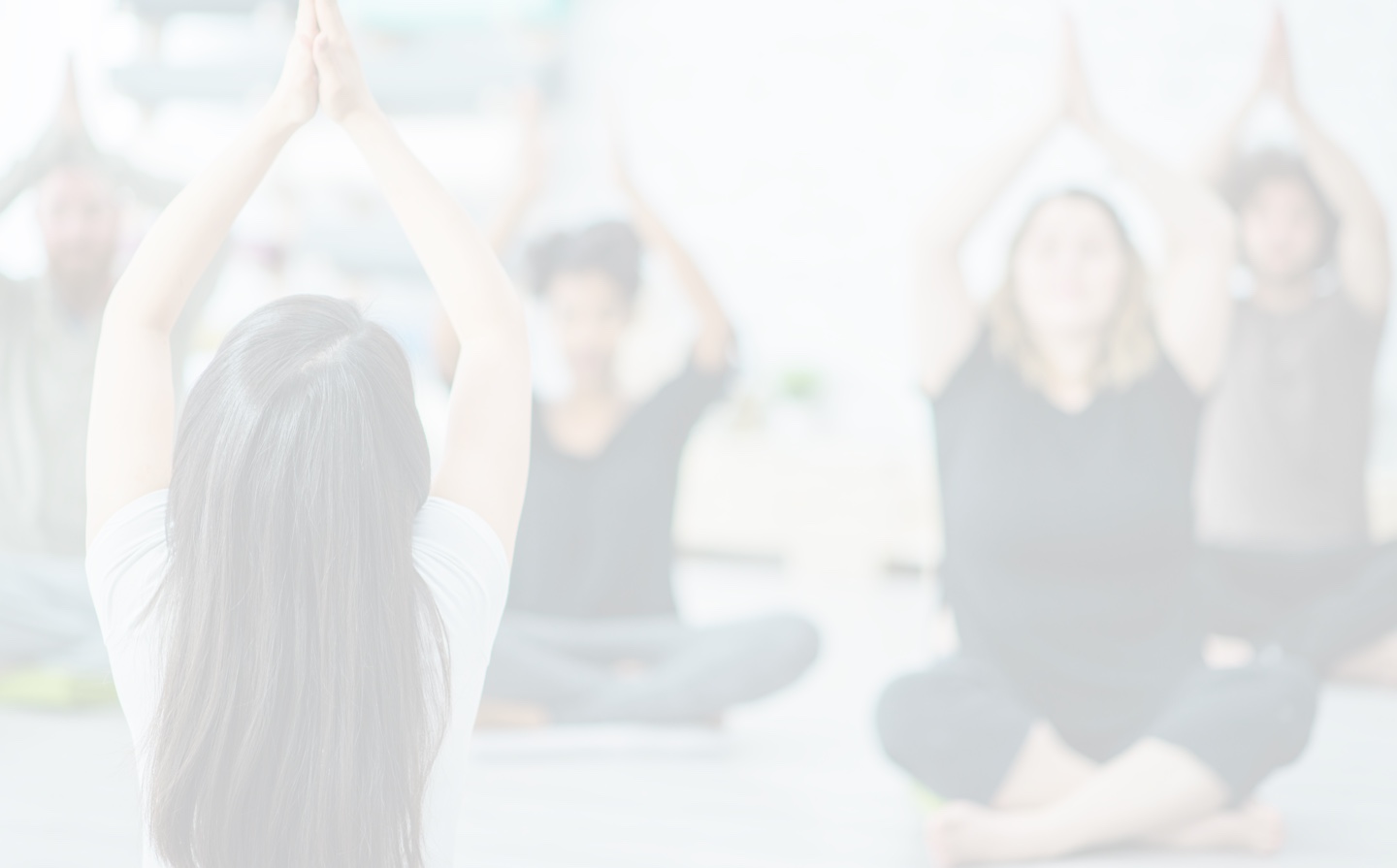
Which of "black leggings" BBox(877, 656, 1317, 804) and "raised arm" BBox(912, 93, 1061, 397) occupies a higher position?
"raised arm" BBox(912, 93, 1061, 397)

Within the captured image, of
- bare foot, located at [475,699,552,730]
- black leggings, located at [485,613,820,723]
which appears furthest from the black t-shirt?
bare foot, located at [475,699,552,730]

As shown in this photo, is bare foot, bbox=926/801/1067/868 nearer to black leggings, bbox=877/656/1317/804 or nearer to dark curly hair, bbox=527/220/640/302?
black leggings, bbox=877/656/1317/804

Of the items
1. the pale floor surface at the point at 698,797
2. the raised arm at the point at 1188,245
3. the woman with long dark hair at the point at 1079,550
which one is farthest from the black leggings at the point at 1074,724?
the raised arm at the point at 1188,245

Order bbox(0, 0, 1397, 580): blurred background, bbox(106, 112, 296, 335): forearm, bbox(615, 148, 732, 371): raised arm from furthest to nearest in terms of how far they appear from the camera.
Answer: bbox(0, 0, 1397, 580): blurred background → bbox(615, 148, 732, 371): raised arm → bbox(106, 112, 296, 335): forearm

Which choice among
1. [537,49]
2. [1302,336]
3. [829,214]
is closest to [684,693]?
[1302,336]

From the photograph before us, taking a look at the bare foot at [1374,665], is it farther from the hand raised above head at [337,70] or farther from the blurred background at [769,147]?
the hand raised above head at [337,70]

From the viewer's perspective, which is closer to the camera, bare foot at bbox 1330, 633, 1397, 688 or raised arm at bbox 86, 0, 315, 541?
raised arm at bbox 86, 0, 315, 541

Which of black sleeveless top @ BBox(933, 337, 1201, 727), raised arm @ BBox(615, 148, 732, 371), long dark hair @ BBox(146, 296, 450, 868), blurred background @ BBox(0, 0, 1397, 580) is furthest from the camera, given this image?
blurred background @ BBox(0, 0, 1397, 580)

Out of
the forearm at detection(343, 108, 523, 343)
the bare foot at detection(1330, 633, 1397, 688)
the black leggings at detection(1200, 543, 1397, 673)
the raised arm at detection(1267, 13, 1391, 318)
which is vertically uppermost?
the forearm at detection(343, 108, 523, 343)

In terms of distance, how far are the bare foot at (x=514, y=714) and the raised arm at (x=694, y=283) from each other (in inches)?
28.8

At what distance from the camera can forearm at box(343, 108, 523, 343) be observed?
3.46 feet

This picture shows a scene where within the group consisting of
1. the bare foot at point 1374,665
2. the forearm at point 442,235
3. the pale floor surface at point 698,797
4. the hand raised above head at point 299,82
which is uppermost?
the hand raised above head at point 299,82

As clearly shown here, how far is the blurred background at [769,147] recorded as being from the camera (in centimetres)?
396

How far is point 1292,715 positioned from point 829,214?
3159 mm
